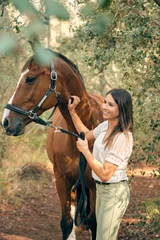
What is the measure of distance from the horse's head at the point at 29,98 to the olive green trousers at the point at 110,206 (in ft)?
3.51

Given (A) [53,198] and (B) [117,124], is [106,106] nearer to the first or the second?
(B) [117,124]

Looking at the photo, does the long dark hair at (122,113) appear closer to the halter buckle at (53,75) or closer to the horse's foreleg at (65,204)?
the halter buckle at (53,75)

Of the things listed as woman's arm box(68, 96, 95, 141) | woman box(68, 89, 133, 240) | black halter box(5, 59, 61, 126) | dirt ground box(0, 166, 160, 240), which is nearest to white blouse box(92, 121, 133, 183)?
woman box(68, 89, 133, 240)

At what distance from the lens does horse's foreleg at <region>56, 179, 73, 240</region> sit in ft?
16.8

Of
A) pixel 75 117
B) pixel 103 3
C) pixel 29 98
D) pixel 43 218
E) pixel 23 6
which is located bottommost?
pixel 43 218

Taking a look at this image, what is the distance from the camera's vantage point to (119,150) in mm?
3068

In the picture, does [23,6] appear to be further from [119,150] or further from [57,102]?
[57,102]

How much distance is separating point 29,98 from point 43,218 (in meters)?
3.47

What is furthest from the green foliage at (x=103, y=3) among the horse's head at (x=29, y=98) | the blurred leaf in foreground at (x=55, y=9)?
the horse's head at (x=29, y=98)

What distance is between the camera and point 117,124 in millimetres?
3209

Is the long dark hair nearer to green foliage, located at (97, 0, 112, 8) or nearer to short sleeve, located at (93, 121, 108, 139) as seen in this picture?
short sleeve, located at (93, 121, 108, 139)

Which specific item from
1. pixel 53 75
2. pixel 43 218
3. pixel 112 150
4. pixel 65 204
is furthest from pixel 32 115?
pixel 43 218

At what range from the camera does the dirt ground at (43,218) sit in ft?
20.1

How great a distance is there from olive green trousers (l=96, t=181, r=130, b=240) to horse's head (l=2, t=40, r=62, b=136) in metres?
1.07
